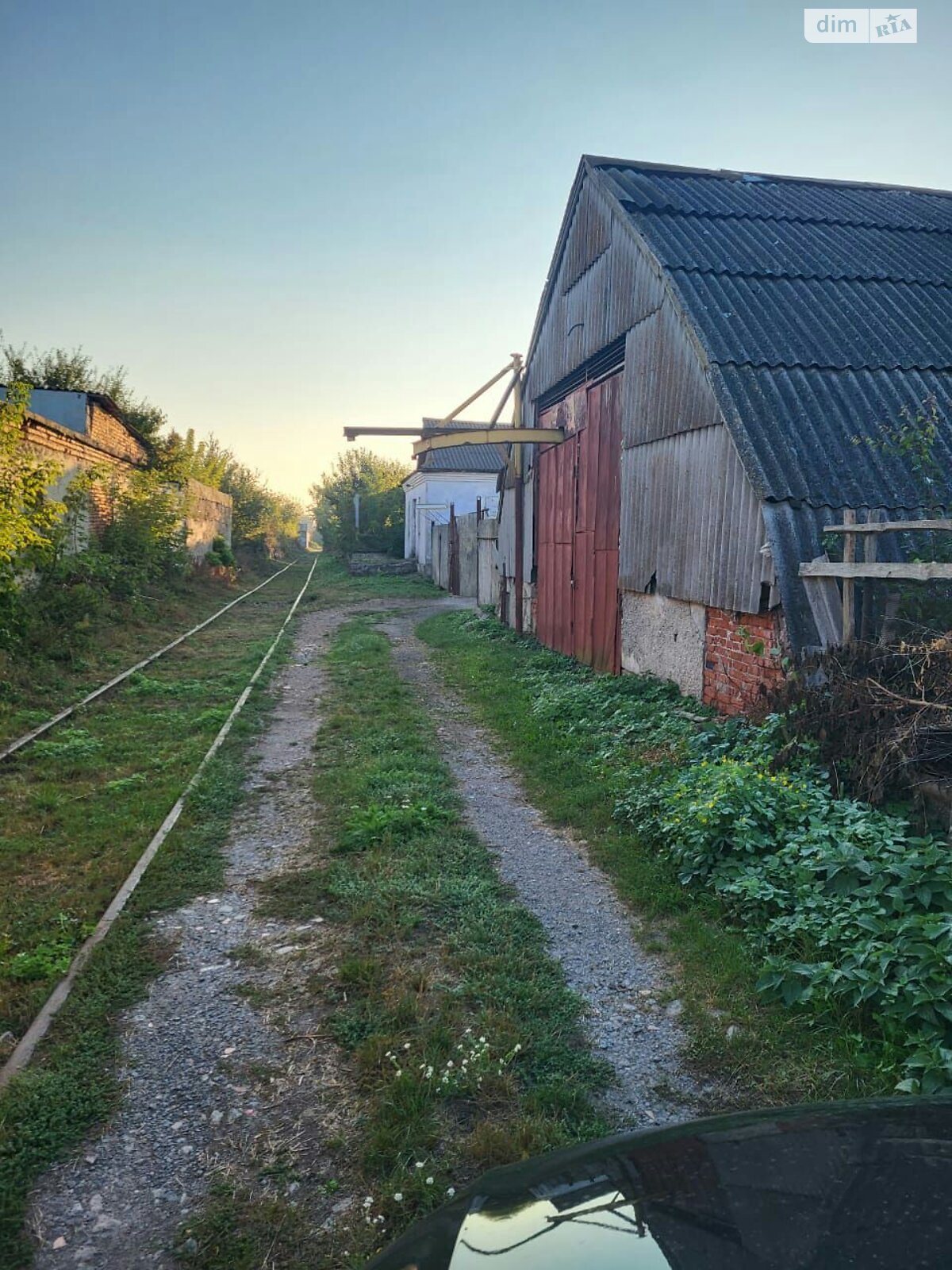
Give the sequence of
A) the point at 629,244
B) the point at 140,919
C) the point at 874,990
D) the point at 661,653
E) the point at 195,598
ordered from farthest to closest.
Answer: the point at 195,598
the point at 629,244
the point at 661,653
the point at 140,919
the point at 874,990

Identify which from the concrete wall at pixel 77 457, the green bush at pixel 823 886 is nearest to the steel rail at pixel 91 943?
the green bush at pixel 823 886

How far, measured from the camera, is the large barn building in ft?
22.7

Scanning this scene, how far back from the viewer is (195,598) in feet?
67.2

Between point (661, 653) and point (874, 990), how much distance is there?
230 inches

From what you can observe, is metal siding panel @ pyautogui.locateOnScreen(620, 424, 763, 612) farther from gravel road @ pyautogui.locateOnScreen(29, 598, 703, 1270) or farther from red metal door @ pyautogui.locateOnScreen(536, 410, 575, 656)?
Result: gravel road @ pyautogui.locateOnScreen(29, 598, 703, 1270)

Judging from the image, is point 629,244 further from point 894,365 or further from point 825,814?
point 825,814

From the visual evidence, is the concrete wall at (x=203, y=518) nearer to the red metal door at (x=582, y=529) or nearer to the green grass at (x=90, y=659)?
the green grass at (x=90, y=659)

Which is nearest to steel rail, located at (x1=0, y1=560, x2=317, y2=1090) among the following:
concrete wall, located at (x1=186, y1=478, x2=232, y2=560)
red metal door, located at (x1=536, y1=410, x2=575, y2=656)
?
red metal door, located at (x1=536, y1=410, x2=575, y2=656)

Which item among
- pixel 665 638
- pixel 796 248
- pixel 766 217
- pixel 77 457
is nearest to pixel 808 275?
pixel 796 248

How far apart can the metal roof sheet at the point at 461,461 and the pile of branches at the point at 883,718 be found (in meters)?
29.4

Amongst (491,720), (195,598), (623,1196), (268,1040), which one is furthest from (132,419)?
(623,1196)

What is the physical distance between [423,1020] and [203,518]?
2469 cm

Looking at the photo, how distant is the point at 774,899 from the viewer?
167 inches

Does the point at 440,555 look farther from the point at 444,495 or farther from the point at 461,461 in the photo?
the point at 461,461
